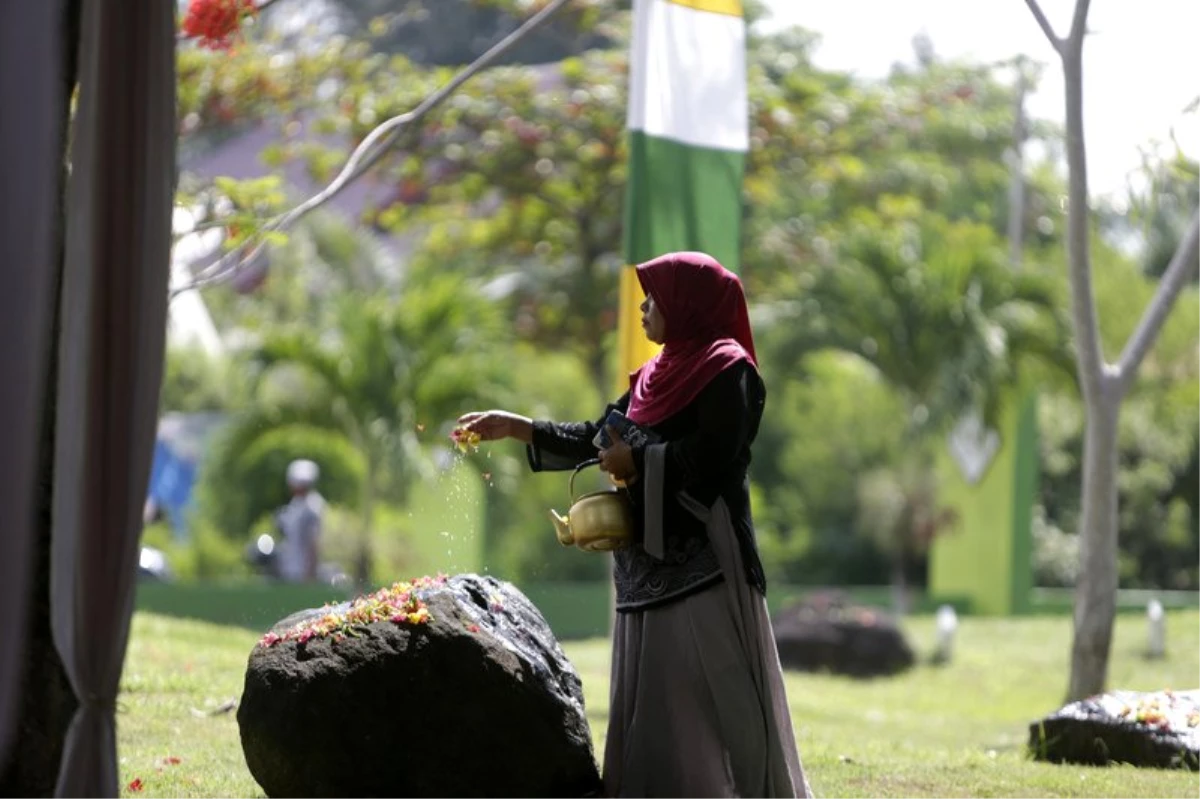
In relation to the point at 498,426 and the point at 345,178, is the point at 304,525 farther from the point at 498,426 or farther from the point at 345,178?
the point at 498,426

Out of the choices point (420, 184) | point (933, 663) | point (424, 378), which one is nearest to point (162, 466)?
point (420, 184)

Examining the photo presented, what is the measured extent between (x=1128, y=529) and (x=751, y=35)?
1003 centimetres

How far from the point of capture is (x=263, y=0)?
847 cm

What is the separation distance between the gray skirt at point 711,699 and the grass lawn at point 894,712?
1.21 metres

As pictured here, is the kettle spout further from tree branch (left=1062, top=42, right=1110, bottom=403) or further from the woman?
tree branch (left=1062, top=42, right=1110, bottom=403)

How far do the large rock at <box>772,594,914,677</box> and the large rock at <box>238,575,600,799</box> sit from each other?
9577mm

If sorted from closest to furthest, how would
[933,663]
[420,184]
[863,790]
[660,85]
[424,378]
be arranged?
[863,790] → [660,85] → [933,663] → [424,378] → [420,184]

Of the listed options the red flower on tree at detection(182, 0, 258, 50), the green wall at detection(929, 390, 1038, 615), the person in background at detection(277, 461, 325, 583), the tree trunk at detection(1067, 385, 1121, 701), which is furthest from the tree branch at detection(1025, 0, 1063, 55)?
the green wall at detection(929, 390, 1038, 615)

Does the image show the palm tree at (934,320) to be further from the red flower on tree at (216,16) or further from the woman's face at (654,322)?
the woman's face at (654,322)

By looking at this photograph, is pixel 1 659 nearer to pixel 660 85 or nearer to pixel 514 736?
pixel 514 736

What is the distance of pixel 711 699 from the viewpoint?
519 cm

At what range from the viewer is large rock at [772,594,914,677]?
48.3 ft

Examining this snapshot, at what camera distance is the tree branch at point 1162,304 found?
1002 cm

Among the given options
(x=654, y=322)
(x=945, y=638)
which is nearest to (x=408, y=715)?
(x=654, y=322)
